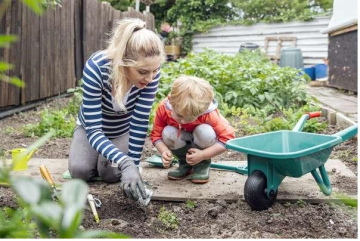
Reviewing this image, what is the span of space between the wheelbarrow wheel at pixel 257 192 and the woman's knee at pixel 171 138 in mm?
565

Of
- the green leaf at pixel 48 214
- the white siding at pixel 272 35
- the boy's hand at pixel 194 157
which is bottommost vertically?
the boy's hand at pixel 194 157

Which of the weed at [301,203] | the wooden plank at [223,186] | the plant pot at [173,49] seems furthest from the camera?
the plant pot at [173,49]

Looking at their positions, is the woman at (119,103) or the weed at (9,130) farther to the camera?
the weed at (9,130)

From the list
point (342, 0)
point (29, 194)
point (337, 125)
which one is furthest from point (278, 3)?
point (29, 194)

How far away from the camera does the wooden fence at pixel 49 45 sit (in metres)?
4.47

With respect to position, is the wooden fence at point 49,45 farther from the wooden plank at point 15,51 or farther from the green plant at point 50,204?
the green plant at point 50,204

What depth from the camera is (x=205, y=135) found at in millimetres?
2455

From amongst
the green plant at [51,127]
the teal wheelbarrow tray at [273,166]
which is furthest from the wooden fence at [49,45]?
the teal wheelbarrow tray at [273,166]

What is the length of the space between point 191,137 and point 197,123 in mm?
92

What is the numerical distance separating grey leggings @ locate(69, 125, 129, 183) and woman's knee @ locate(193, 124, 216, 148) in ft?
1.45

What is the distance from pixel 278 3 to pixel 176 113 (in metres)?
14.0

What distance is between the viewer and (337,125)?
4.17 meters

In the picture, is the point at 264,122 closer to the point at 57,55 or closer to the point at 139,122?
the point at 139,122

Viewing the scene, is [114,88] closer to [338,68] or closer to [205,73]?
[205,73]
